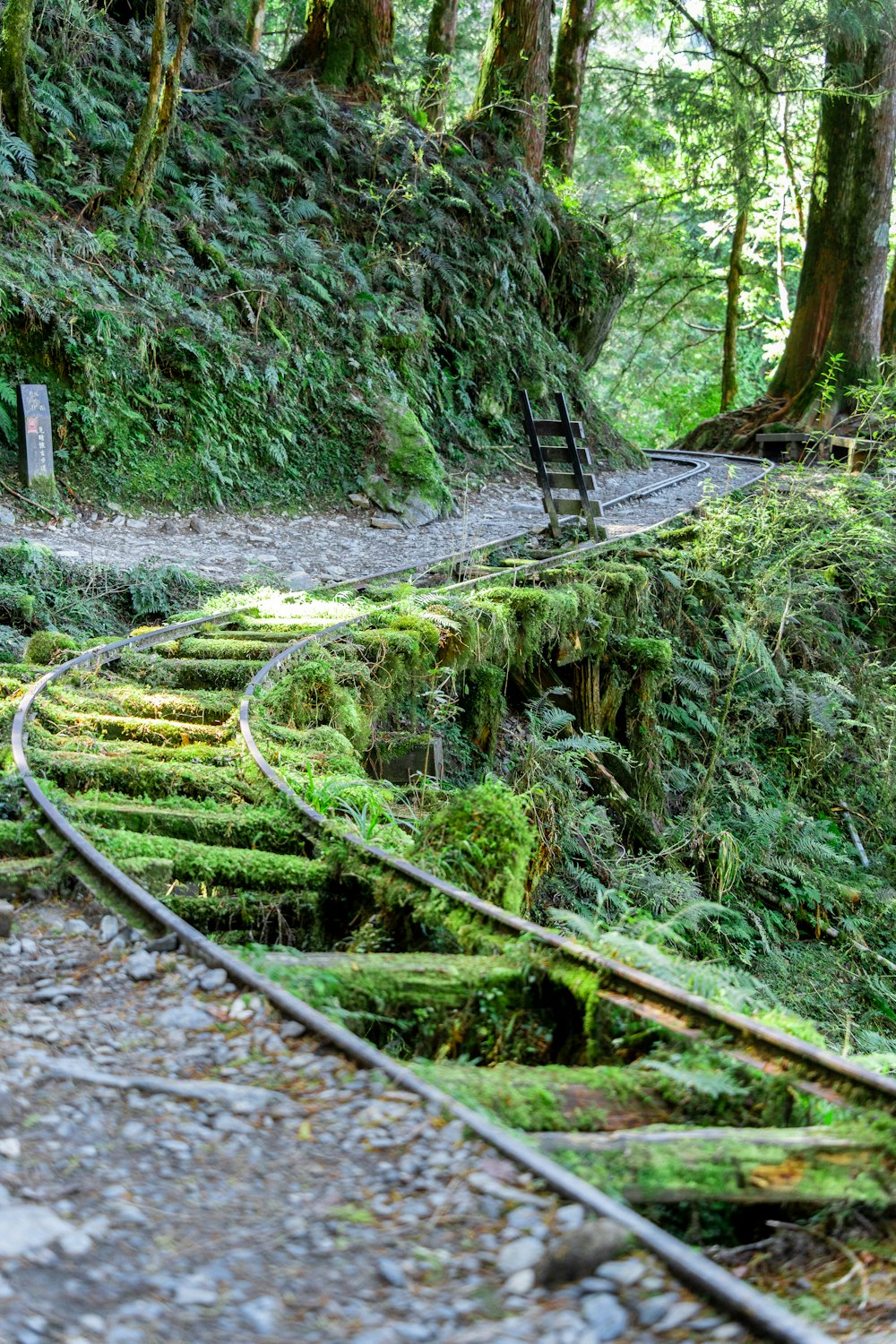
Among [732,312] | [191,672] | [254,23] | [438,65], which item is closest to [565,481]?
[191,672]

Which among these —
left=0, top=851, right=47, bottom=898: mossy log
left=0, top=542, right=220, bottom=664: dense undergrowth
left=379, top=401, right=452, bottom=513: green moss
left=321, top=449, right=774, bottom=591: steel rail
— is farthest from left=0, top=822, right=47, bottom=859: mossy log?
left=379, top=401, right=452, bottom=513: green moss

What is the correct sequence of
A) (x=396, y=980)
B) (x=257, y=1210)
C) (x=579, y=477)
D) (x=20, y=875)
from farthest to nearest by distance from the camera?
1. (x=579, y=477)
2. (x=20, y=875)
3. (x=396, y=980)
4. (x=257, y=1210)

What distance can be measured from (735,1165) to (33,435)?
34.3ft

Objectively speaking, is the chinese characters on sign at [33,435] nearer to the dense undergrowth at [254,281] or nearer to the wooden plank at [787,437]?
the dense undergrowth at [254,281]

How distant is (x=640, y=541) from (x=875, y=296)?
11.3 meters

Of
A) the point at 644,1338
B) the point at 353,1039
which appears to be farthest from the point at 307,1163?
the point at 644,1338

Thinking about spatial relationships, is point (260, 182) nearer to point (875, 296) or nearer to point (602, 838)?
point (875, 296)

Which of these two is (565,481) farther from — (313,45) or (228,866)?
(313,45)

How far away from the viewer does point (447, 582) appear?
978cm

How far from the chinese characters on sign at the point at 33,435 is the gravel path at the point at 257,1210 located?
29.7 feet

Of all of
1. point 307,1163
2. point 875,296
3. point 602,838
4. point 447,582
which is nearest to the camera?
point 307,1163

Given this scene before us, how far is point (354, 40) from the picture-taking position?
19.0m

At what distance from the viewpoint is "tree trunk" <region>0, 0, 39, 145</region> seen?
1232 centimetres

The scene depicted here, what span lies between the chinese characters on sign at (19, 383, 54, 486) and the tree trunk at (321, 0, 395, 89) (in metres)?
11.0
